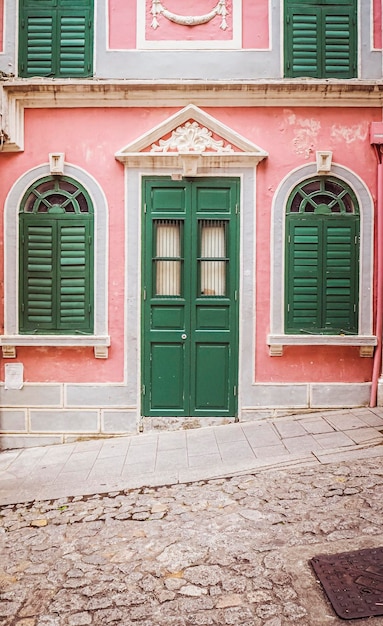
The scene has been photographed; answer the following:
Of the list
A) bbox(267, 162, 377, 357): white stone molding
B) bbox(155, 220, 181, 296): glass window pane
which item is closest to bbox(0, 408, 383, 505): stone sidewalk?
bbox(267, 162, 377, 357): white stone molding

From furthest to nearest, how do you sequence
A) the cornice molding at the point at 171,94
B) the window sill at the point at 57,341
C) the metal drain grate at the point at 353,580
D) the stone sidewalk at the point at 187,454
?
the window sill at the point at 57,341, the cornice molding at the point at 171,94, the stone sidewalk at the point at 187,454, the metal drain grate at the point at 353,580

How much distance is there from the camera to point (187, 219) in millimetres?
7031

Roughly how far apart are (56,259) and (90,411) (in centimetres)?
217

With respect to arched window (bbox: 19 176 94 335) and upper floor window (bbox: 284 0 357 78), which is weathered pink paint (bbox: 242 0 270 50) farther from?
arched window (bbox: 19 176 94 335)

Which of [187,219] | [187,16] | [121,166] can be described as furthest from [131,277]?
[187,16]

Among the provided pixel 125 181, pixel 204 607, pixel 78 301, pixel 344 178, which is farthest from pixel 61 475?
pixel 344 178

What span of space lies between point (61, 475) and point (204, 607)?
2986 millimetres

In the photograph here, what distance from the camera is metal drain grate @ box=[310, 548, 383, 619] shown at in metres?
3.17

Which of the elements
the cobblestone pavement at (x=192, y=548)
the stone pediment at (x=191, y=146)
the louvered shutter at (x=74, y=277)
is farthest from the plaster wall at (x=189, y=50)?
the cobblestone pavement at (x=192, y=548)

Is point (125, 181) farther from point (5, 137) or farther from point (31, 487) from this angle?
point (31, 487)

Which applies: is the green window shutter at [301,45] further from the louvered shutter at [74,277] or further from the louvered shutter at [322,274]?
the louvered shutter at [74,277]

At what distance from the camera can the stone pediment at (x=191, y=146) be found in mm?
6883

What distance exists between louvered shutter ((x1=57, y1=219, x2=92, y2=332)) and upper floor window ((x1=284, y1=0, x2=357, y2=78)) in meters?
3.71

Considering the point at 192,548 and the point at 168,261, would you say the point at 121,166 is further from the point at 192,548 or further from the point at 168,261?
the point at 192,548
